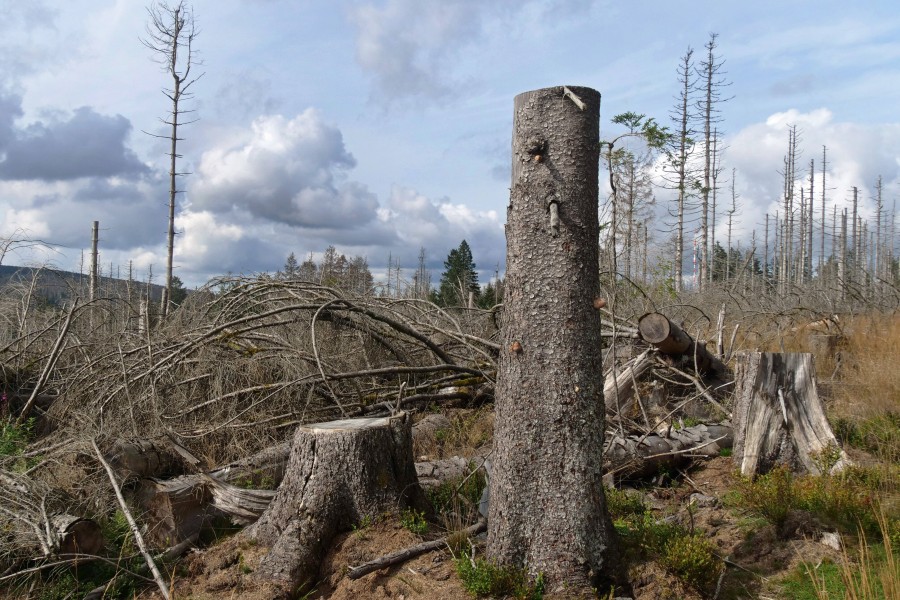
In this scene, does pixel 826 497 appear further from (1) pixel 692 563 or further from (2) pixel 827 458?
(1) pixel 692 563

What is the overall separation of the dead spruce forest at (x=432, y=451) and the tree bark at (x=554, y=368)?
1cm

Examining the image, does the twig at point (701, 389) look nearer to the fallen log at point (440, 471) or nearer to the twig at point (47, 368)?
the fallen log at point (440, 471)

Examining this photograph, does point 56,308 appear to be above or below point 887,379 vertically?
above

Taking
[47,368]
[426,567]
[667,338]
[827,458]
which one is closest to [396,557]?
[426,567]

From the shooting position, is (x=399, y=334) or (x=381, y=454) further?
(x=399, y=334)

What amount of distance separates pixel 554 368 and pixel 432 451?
3420mm

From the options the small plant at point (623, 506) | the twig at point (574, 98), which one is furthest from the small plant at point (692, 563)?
the twig at point (574, 98)

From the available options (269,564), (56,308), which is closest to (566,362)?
(269,564)

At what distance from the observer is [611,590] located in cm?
348

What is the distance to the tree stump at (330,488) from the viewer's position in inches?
167

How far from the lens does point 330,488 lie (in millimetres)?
4344

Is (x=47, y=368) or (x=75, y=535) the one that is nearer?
(x=75, y=535)

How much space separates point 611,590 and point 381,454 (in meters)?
1.70

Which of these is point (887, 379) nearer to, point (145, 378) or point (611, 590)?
point (611, 590)
